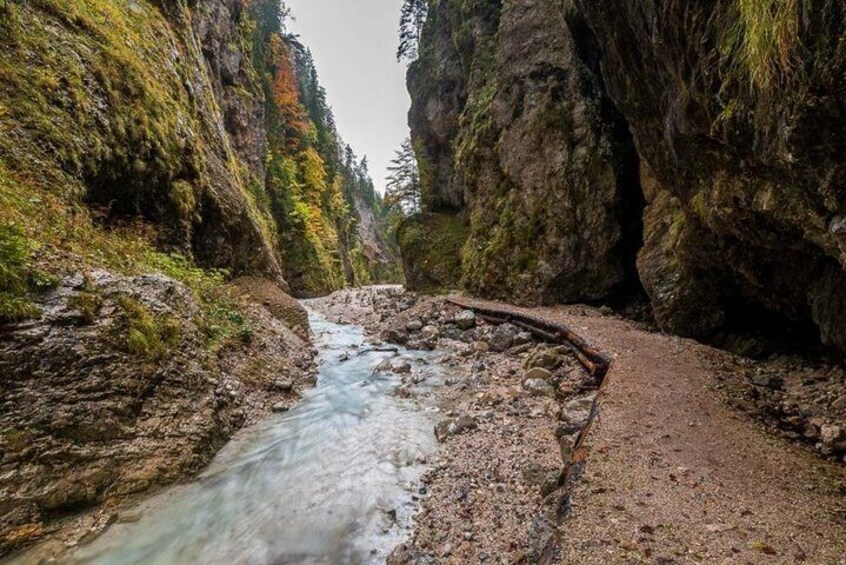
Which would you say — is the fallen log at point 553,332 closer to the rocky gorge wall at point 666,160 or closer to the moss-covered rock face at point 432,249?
the rocky gorge wall at point 666,160

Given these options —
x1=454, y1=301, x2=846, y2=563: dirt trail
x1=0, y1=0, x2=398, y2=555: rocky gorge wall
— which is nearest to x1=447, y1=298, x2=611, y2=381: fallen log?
x1=454, y1=301, x2=846, y2=563: dirt trail

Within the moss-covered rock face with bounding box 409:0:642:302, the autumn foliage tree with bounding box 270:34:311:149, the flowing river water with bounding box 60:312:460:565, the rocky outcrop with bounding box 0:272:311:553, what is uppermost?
the autumn foliage tree with bounding box 270:34:311:149

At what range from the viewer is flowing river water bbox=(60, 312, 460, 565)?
3896 mm

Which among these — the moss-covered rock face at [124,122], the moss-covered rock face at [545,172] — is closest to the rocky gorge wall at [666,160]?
the moss-covered rock face at [545,172]

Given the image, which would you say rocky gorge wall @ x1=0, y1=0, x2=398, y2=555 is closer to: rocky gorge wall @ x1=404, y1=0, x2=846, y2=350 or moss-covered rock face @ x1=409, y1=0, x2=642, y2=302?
rocky gorge wall @ x1=404, y1=0, x2=846, y2=350

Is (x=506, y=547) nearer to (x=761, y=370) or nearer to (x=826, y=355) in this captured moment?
(x=761, y=370)

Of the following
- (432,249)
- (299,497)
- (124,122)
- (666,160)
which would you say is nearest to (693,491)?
(299,497)

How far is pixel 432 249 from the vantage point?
2267cm

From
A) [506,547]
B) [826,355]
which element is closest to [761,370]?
[826,355]

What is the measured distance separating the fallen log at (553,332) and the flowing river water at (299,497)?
301 centimetres

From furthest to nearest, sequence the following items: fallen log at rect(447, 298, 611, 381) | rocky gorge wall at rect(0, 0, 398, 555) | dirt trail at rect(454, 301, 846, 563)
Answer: fallen log at rect(447, 298, 611, 381) < rocky gorge wall at rect(0, 0, 398, 555) < dirt trail at rect(454, 301, 846, 563)

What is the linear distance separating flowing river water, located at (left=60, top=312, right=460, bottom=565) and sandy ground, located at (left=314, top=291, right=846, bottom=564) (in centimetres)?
53

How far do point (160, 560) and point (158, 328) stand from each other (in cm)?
305

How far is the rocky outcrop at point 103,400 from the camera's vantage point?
152 inches
